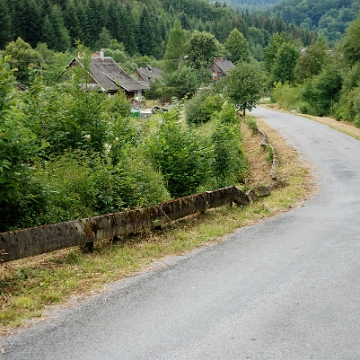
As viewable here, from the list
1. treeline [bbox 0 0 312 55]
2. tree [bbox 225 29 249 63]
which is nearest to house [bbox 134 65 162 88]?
treeline [bbox 0 0 312 55]

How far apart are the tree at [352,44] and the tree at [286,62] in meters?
35.1

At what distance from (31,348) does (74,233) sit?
2450 mm

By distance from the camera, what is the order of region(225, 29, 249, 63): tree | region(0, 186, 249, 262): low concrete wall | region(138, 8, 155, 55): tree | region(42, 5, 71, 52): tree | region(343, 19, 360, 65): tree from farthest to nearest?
region(138, 8, 155, 55): tree → region(225, 29, 249, 63): tree → region(42, 5, 71, 52): tree → region(343, 19, 360, 65): tree → region(0, 186, 249, 262): low concrete wall

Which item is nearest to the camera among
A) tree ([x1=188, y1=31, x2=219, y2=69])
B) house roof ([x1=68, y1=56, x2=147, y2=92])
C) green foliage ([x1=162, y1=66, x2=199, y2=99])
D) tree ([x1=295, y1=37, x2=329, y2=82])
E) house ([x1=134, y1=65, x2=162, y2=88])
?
tree ([x1=295, y1=37, x2=329, y2=82])

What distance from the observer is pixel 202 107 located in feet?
122

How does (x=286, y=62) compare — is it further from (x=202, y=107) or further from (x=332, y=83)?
(x=202, y=107)

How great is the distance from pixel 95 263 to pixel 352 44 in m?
40.4

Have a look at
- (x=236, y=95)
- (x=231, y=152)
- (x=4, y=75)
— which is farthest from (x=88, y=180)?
(x=236, y=95)

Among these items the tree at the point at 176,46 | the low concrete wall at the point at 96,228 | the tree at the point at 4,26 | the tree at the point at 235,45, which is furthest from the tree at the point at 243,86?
the tree at the point at 235,45

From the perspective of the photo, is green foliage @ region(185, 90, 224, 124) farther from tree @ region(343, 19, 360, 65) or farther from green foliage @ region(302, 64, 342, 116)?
tree @ region(343, 19, 360, 65)

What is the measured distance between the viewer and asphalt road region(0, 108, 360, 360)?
179 inches

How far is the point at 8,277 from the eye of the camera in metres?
6.08

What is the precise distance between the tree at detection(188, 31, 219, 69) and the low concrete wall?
94.0 meters

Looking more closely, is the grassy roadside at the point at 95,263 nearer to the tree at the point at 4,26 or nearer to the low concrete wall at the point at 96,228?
the low concrete wall at the point at 96,228
